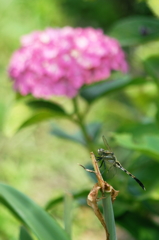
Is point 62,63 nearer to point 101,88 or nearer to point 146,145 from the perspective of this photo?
point 101,88

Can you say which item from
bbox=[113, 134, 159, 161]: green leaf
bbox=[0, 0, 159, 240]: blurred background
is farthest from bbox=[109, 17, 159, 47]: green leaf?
bbox=[113, 134, 159, 161]: green leaf

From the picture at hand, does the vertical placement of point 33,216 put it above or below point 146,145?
below

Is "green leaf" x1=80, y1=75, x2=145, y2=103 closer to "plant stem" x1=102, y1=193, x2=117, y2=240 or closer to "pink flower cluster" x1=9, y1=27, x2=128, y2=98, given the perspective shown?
"pink flower cluster" x1=9, y1=27, x2=128, y2=98

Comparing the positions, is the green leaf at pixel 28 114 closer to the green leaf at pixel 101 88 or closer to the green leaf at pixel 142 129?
the green leaf at pixel 101 88

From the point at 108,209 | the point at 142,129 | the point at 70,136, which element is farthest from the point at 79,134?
the point at 108,209

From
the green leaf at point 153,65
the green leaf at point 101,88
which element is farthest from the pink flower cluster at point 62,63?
the green leaf at point 153,65

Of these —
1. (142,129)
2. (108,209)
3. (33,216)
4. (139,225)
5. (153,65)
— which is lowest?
(108,209)

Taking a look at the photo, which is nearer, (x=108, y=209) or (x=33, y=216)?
(x=108, y=209)

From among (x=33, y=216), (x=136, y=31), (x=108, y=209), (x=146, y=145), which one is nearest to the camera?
(x=108, y=209)
